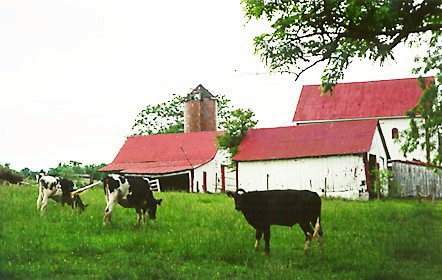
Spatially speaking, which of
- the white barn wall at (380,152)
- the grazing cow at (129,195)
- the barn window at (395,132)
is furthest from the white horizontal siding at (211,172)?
the grazing cow at (129,195)

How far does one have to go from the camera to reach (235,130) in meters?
16.2

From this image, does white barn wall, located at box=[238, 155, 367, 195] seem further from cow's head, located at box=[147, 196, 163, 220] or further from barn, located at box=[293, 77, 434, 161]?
cow's head, located at box=[147, 196, 163, 220]

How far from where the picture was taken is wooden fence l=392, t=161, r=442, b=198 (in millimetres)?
10938

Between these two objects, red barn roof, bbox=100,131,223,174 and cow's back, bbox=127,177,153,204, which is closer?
cow's back, bbox=127,177,153,204

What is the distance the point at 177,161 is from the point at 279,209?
11360 mm

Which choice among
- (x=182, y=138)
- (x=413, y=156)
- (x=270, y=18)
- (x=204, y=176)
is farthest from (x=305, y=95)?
(x=204, y=176)

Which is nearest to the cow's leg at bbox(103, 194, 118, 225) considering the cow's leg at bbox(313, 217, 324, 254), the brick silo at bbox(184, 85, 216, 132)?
the cow's leg at bbox(313, 217, 324, 254)

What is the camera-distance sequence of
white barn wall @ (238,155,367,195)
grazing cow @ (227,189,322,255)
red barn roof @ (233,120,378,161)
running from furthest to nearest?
red barn roof @ (233,120,378,161) < white barn wall @ (238,155,367,195) < grazing cow @ (227,189,322,255)

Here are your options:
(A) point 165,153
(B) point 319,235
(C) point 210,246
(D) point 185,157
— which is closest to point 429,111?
(B) point 319,235

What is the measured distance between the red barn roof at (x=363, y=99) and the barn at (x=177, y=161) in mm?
5751

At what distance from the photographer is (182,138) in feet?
59.0

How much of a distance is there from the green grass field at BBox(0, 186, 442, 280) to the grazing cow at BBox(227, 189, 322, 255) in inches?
10.3

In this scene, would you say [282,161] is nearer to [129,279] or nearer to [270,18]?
[270,18]

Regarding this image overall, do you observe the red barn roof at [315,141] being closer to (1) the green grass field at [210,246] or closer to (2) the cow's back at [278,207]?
(1) the green grass field at [210,246]
